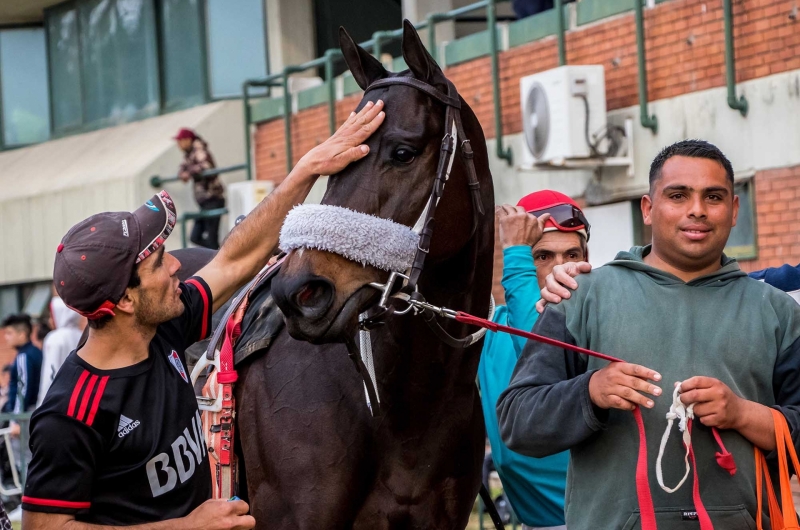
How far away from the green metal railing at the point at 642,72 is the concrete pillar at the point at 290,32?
7175mm

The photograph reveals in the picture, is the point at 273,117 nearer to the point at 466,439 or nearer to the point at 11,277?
the point at 11,277

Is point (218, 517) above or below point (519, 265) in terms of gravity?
below

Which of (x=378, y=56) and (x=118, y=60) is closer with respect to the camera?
(x=378, y=56)

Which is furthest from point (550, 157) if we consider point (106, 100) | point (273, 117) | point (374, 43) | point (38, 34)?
point (38, 34)

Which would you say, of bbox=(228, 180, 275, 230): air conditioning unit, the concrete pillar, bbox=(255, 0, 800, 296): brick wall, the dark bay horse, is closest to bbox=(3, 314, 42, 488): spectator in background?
bbox=(228, 180, 275, 230): air conditioning unit

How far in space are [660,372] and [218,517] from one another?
118cm

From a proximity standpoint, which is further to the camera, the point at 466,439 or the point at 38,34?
the point at 38,34

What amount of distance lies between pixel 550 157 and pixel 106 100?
10.6 meters

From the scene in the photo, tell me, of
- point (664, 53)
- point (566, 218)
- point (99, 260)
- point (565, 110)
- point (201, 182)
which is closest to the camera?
point (99, 260)

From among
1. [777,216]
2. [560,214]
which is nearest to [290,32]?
[777,216]

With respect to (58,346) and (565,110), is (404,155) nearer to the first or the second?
(565,110)

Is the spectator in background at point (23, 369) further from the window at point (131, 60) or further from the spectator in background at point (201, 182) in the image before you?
the window at point (131, 60)

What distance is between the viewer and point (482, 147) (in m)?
4.04

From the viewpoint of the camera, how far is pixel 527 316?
3.96 m
